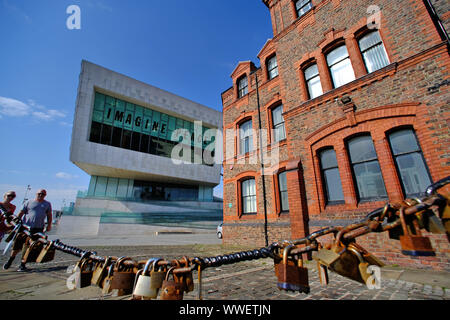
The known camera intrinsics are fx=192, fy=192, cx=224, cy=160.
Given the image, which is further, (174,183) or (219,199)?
(219,199)

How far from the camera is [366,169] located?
623cm

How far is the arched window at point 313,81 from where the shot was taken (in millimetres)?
8148

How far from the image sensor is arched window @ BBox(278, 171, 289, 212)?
8940 millimetres

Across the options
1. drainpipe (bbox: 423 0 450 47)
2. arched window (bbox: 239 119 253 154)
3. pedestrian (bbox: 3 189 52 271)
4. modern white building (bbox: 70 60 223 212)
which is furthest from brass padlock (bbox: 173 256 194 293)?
modern white building (bbox: 70 60 223 212)

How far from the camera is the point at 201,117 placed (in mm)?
36375

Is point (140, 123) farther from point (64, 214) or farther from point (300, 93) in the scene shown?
point (300, 93)

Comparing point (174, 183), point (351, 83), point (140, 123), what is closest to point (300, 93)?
point (351, 83)

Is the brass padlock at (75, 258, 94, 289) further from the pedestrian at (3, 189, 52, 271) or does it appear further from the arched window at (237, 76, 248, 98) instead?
the arched window at (237, 76, 248, 98)

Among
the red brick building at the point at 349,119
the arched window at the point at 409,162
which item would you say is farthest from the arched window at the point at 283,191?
the arched window at the point at 409,162

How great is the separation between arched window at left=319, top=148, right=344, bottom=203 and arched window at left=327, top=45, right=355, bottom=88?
9.05 ft

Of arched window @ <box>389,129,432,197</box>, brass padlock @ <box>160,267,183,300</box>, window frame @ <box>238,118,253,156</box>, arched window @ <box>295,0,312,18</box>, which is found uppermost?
arched window @ <box>295,0,312,18</box>

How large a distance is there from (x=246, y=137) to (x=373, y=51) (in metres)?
6.78

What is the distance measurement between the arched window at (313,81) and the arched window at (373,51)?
1.66 metres
